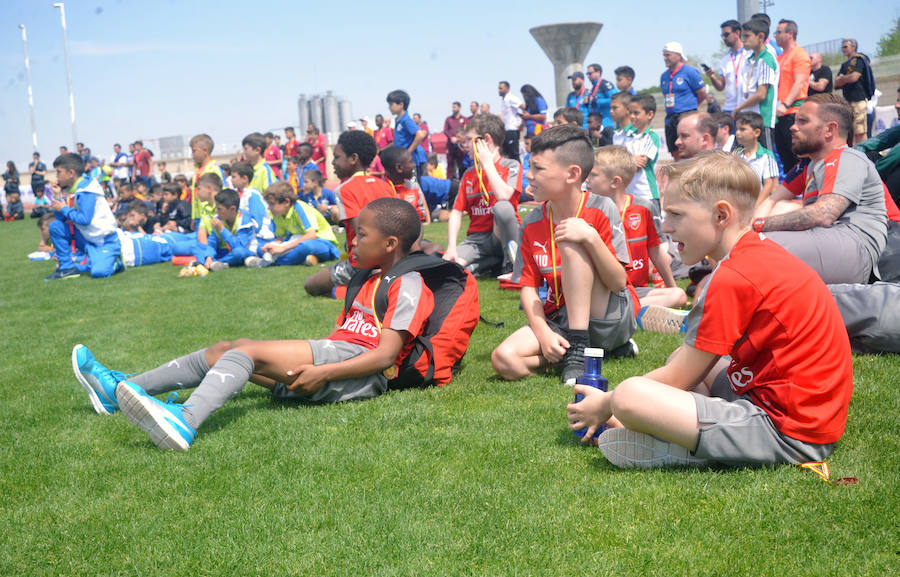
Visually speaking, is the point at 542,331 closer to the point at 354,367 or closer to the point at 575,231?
the point at 575,231

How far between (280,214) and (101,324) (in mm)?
4217

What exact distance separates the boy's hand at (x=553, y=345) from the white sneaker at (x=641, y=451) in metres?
1.28

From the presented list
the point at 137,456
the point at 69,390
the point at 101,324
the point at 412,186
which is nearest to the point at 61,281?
the point at 101,324

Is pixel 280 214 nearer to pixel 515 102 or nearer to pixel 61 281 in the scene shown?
pixel 61 281

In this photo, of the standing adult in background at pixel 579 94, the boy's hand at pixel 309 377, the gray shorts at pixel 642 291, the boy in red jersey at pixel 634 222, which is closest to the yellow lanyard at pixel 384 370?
the boy's hand at pixel 309 377

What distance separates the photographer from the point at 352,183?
295 inches

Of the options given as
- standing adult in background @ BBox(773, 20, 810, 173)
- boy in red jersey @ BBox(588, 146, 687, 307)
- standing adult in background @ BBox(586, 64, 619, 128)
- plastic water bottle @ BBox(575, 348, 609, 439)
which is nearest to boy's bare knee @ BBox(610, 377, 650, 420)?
plastic water bottle @ BBox(575, 348, 609, 439)

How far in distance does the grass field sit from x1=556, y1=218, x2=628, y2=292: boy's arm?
0.62 m

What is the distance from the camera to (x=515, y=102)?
60.6ft

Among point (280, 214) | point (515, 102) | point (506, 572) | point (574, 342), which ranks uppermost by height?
point (515, 102)

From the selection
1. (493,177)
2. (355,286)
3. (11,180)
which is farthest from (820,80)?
(11,180)

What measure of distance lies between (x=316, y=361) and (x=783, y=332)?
2528 millimetres

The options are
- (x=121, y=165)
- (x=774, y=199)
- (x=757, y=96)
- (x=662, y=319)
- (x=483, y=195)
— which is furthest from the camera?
(x=121, y=165)

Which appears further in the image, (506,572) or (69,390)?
(69,390)
